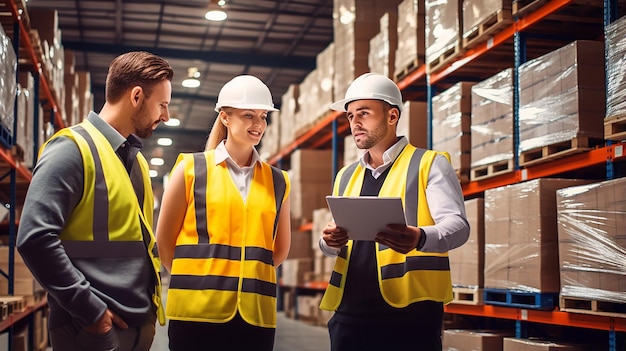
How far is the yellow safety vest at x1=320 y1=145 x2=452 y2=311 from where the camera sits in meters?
3.49

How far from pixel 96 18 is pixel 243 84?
42.2ft

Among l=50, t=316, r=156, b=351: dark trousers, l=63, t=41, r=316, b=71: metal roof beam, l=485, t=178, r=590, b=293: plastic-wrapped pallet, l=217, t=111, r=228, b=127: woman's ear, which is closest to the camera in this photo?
l=50, t=316, r=156, b=351: dark trousers

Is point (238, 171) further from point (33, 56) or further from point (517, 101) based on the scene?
point (33, 56)

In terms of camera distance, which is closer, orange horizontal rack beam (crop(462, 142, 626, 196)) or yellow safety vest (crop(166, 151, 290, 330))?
yellow safety vest (crop(166, 151, 290, 330))

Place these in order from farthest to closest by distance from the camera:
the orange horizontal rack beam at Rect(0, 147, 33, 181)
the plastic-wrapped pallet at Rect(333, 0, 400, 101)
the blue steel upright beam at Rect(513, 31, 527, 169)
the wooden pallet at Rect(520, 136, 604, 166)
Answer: the plastic-wrapped pallet at Rect(333, 0, 400, 101), the orange horizontal rack beam at Rect(0, 147, 33, 181), the blue steel upright beam at Rect(513, 31, 527, 169), the wooden pallet at Rect(520, 136, 604, 166)

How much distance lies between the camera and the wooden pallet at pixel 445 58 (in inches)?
290

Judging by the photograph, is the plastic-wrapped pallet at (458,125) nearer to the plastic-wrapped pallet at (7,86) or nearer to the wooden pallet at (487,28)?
the wooden pallet at (487,28)

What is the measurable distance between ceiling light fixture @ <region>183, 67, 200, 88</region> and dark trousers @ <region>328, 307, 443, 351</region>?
15.5 m

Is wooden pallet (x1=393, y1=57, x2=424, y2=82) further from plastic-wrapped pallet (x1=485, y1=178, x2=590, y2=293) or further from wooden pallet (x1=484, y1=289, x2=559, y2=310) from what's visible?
wooden pallet (x1=484, y1=289, x2=559, y2=310)

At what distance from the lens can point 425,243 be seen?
338 centimetres

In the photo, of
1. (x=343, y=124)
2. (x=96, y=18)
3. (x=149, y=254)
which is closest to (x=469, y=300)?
(x=149, y=254)

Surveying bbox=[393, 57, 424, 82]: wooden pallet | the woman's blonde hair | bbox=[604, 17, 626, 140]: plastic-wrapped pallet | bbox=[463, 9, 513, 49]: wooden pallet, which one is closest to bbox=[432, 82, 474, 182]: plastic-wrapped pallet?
bbox=[463, 9, 513, 49]: wooden pallet

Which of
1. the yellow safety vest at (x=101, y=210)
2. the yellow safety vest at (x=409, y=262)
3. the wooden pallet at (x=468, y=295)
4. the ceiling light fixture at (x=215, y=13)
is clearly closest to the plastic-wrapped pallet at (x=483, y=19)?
the wooden pallet at (x=468, y=295)

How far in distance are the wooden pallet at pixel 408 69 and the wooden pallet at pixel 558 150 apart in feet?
7.75
